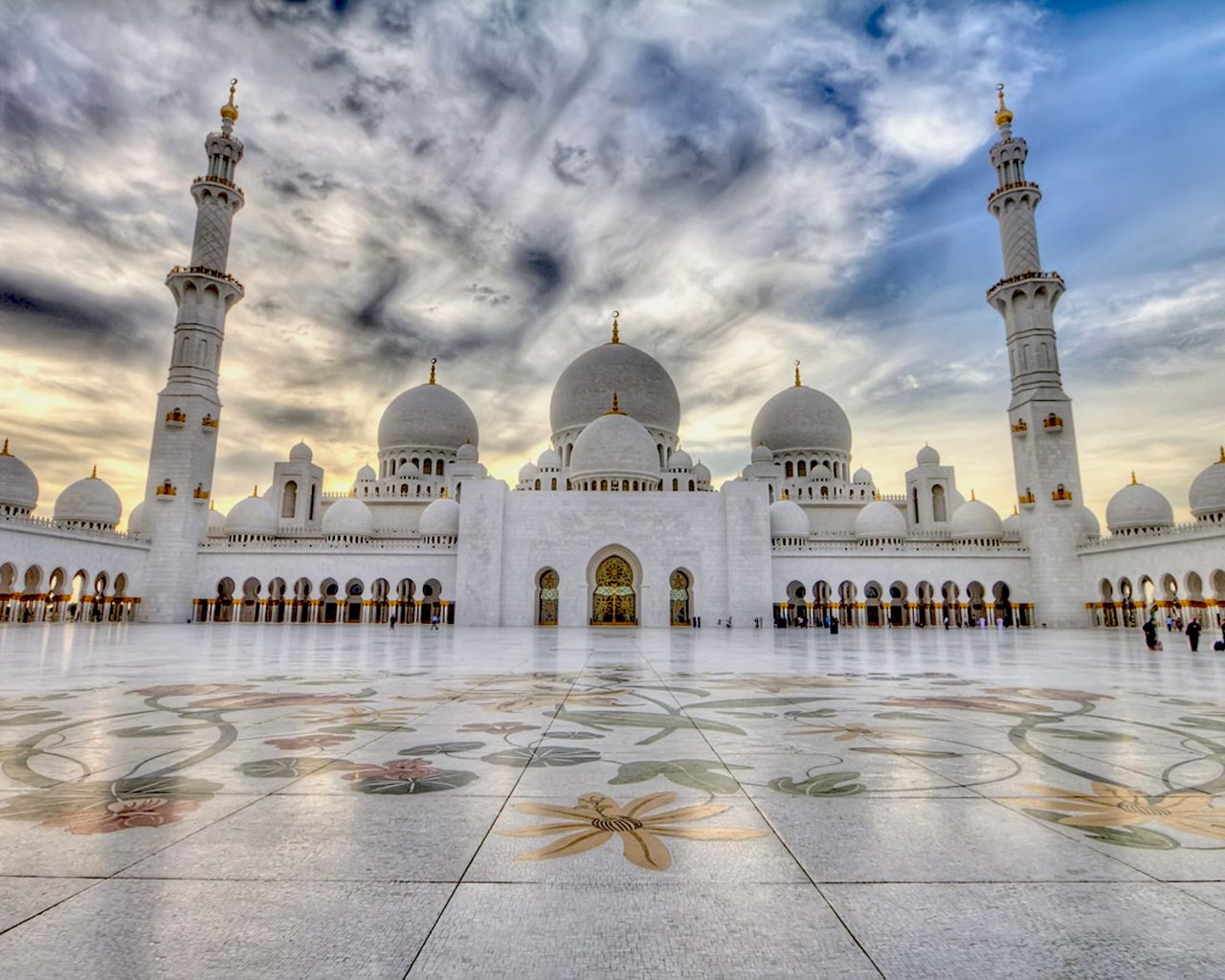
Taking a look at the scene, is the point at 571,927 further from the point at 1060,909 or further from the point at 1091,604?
the point at 1091,604

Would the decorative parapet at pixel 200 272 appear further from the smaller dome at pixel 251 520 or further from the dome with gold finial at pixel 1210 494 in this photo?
the dome with gold finial at pixel 1210 494

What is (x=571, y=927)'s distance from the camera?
1767 millimetres

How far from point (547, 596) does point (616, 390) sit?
13.7 meters

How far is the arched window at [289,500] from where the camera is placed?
38.0 m

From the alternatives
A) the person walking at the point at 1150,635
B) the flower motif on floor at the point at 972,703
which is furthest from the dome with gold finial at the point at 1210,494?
the flower motif on floor at the point at 972,703

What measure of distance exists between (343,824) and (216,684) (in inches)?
214

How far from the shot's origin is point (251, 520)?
112 feet

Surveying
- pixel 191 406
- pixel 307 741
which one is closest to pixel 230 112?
pixel 191 406

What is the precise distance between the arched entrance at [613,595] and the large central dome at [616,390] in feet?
36.1

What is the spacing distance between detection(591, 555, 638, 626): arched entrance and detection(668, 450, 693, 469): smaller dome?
10.1 metres

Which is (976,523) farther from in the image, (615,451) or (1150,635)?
(1150,635)

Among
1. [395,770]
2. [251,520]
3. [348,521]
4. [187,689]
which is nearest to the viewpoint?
[395,770]

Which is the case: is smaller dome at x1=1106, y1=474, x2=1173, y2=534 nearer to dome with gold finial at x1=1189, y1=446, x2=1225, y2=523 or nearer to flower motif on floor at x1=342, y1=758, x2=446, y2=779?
dome with gold finial at x1=1189, y1=446, x2=1225, y2=523

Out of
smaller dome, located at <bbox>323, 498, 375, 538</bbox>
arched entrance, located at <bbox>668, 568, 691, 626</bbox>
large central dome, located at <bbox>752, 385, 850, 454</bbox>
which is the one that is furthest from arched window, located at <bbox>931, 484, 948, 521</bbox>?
smaller dome, located at <bbox>323, 498, 375, 538</bbox>
